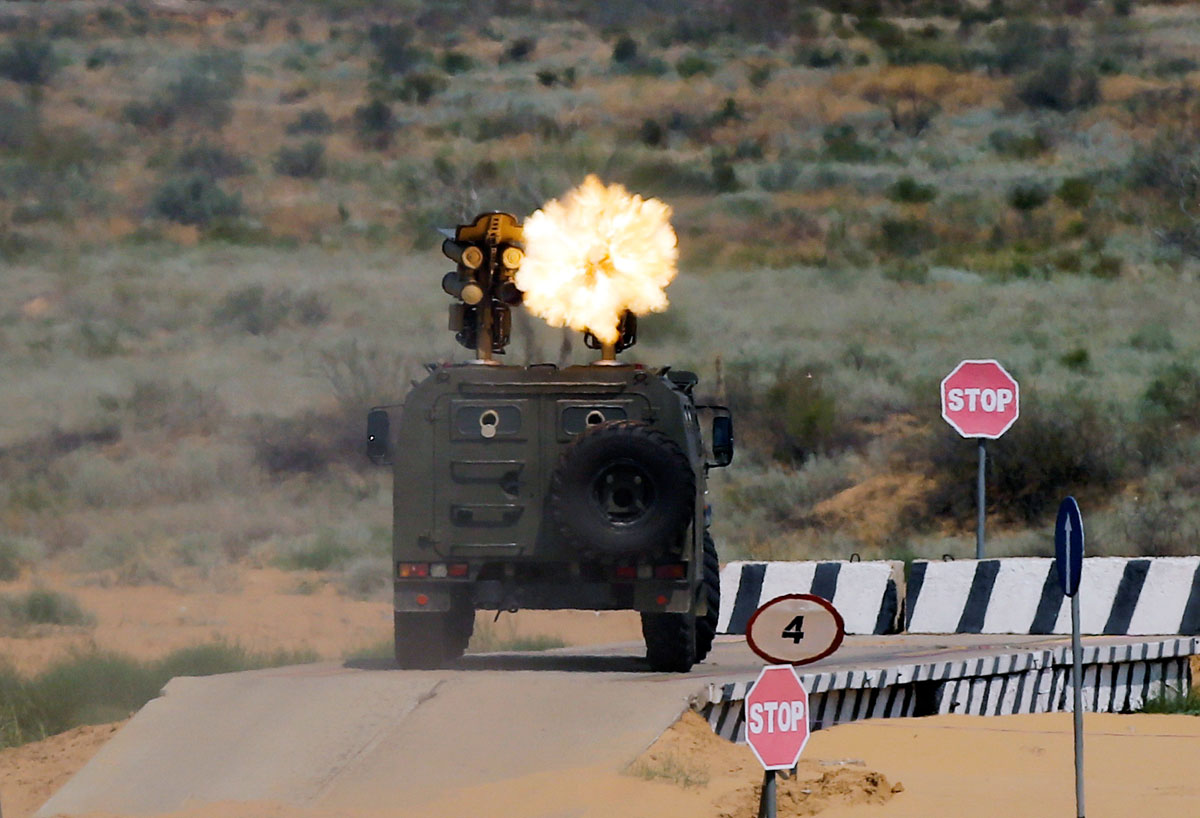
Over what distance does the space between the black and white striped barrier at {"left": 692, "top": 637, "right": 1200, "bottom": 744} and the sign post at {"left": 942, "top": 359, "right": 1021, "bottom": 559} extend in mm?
3819

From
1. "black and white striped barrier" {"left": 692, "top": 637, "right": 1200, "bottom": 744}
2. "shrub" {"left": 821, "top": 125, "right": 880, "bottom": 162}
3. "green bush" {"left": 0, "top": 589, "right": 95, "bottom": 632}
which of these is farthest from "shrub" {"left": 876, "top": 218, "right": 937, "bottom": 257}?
"black and white striped barrier" {"left": 692, "top": 637, "right": 1200, "bottom": 744}

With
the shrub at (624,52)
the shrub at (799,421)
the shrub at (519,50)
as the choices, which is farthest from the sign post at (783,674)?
the shrub at (519,50)

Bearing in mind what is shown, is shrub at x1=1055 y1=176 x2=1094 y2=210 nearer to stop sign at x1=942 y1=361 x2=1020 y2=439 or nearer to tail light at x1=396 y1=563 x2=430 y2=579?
stop sign at x1=942 y1=361 x2=1020 y2=439

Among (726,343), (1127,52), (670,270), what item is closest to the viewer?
(670,270)

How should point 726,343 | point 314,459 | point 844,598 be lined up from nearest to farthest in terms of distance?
point 844,598
point 314,459
point 726,343

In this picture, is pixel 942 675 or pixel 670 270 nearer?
pixel 942 675

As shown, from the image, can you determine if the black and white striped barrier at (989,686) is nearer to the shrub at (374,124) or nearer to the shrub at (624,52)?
the shrub at (374,124)

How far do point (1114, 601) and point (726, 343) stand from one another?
21148 mm

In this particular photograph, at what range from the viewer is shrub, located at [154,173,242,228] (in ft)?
185

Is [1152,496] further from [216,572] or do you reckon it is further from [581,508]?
[581,508]

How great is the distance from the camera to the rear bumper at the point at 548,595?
15.0 m

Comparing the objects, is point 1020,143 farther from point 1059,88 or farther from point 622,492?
point 622,492

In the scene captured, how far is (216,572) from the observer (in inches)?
1048

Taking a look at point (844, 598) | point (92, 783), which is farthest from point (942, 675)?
point (92, 783)
